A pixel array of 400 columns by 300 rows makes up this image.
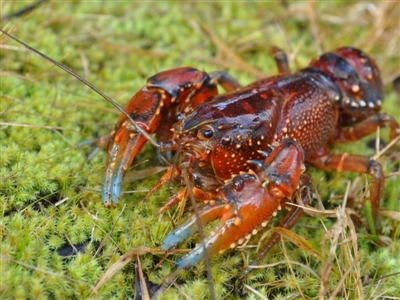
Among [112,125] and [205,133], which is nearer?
[205,133]

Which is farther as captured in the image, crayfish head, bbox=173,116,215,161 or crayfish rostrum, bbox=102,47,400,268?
crayfish head, bbox=173,116,215,161

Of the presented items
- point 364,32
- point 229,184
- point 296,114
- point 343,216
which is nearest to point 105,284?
point 229,184

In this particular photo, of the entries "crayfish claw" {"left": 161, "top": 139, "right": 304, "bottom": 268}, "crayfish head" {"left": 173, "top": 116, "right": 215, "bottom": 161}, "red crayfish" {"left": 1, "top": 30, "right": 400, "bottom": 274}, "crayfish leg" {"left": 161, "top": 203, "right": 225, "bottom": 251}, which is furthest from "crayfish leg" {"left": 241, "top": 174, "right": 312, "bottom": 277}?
"crayfish head" {"left": 173, "top": 116, "right": 215, "bottom": 161}

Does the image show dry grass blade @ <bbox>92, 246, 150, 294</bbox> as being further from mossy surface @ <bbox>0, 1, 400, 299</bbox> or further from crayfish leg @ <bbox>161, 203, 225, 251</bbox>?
crayfish leg @ <bbox>161, 203, 225, 251</bbox>

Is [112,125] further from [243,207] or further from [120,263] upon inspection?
[243,207]

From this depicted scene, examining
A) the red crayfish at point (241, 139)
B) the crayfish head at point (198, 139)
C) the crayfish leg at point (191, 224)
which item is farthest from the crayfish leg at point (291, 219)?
the crayfish head at point (198, 139)

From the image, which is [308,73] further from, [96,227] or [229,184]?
[96,227]

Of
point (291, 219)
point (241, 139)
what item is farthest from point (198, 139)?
point (291, 219)
